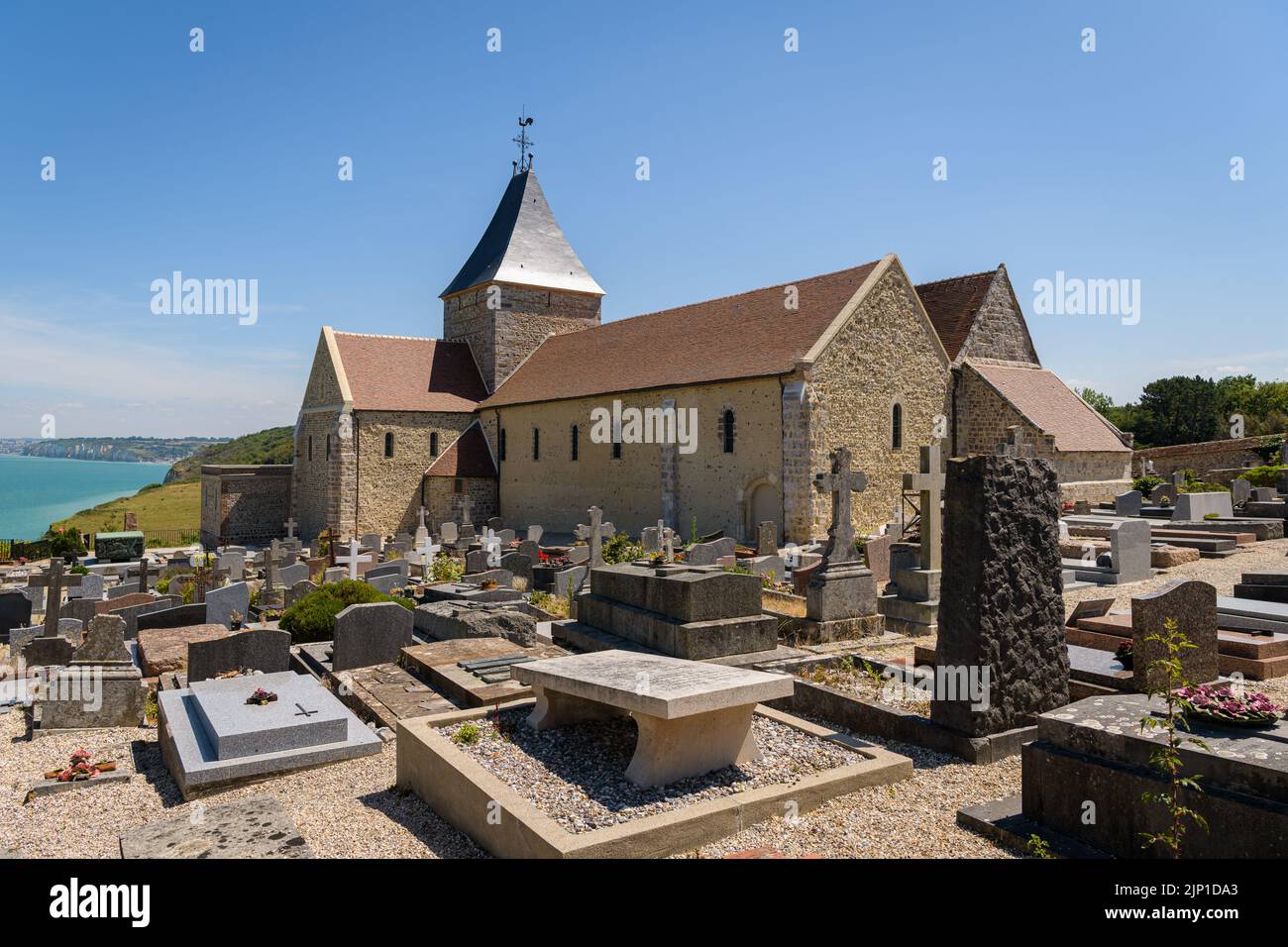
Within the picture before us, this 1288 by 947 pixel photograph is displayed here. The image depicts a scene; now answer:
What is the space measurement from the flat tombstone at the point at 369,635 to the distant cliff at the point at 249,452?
71.0 m

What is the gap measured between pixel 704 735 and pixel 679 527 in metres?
16.6

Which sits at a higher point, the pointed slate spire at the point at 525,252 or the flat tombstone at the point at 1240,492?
the pointed slate spire at the point at 525,252

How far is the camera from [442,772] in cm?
520

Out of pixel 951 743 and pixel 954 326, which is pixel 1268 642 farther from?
pixel 954 326

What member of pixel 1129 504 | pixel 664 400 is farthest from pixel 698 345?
pixel 1129 504

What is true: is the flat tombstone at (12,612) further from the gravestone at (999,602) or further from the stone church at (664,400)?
the gravestone at (999,602)

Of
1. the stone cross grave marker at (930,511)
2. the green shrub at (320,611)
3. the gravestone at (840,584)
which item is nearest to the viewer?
the gravestone at (840,584)

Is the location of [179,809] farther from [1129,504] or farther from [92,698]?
[1129,504]

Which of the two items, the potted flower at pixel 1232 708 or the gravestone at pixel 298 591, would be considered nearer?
the potted flower at pixel 1232 708

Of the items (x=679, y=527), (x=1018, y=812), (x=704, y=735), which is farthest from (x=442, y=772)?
(x=679, y=527)

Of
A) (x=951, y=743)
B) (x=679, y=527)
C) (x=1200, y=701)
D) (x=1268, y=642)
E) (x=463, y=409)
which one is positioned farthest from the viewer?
(x=463, y=409)

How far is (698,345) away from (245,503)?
17647mm

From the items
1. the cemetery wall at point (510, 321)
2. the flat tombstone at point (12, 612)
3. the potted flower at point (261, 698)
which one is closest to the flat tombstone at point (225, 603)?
the flat tombstone at point (12, 612)

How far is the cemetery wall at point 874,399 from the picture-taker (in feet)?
61.4
